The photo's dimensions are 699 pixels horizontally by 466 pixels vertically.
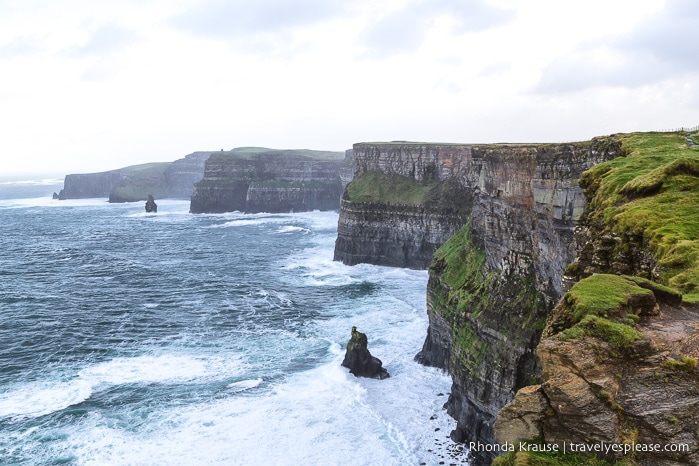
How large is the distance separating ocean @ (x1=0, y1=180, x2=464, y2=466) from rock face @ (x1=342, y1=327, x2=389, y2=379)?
0.78 m

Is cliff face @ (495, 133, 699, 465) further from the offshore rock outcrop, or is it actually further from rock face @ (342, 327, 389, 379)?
rock face @ (342, 327, 389, 379)

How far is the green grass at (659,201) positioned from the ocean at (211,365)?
19.7 m

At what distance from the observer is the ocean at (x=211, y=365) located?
3744 centimetres

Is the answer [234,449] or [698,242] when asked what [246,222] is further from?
[698,242]

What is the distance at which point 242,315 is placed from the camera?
6638 cm

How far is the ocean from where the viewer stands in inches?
1474

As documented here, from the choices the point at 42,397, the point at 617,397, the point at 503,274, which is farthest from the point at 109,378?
the point at 617,397

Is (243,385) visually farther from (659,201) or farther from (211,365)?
(659,201)

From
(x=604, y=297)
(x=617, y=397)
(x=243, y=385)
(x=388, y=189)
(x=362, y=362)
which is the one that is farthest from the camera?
(x=388, y=189)

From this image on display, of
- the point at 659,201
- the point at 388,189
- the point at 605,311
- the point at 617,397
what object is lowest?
the point at 388,189

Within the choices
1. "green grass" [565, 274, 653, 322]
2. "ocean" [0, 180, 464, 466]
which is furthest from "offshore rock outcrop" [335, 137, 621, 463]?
"green grass" [565, 274, 653, 322]

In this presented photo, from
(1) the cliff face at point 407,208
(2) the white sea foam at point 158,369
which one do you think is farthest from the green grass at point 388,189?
(2) the white sea foam at point 158,369

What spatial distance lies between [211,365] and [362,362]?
42.1 feet

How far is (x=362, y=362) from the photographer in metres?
49.0
